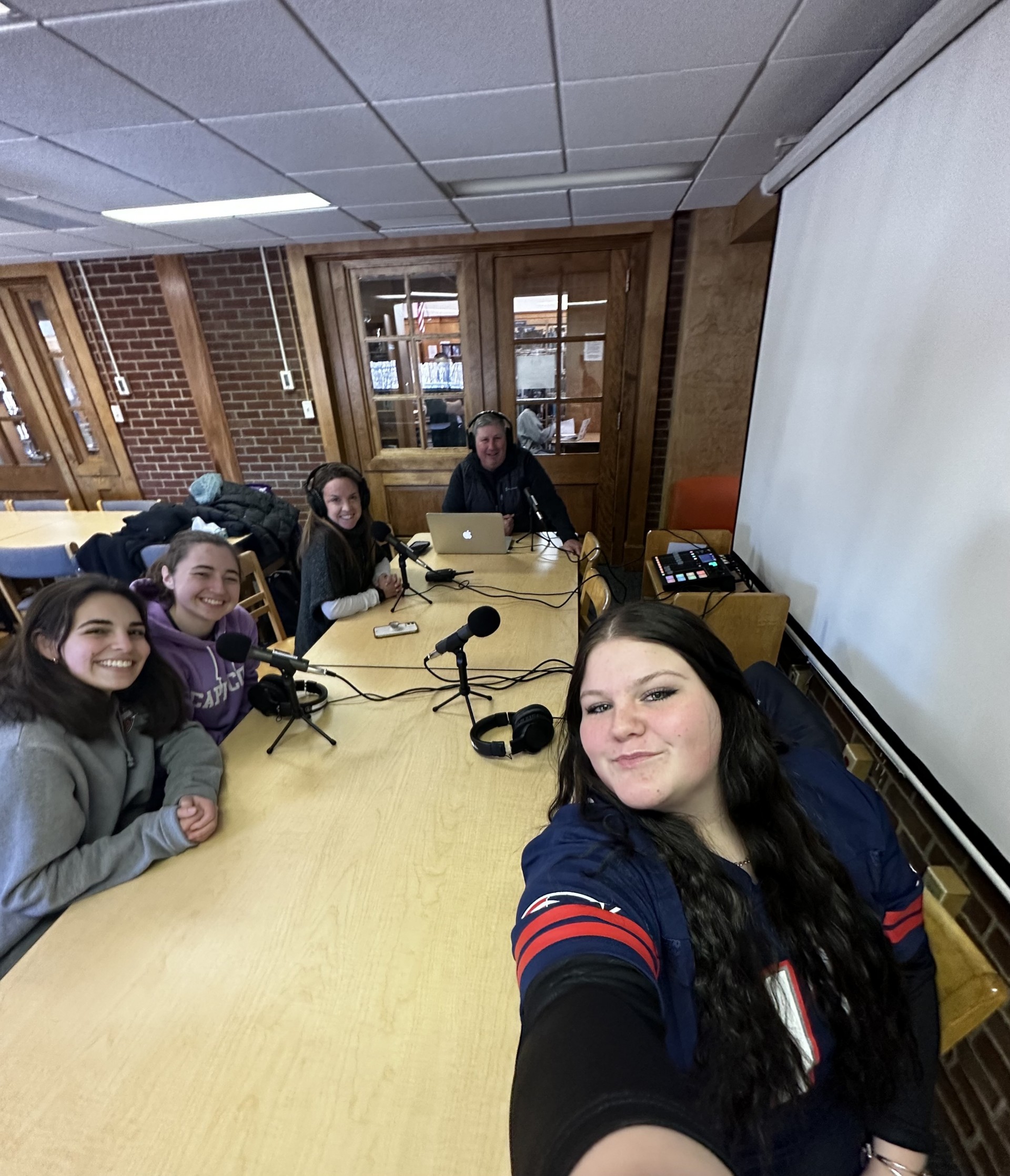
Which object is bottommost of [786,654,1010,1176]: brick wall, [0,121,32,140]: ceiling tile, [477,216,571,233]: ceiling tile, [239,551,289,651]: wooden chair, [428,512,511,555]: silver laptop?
[786,654,1010,1176]: brick wall

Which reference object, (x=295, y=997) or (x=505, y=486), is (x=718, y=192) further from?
(x=295, y=997)

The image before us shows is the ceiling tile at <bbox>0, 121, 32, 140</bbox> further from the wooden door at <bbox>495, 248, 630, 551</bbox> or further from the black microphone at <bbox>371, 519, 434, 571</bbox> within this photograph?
the wooden door at <bbox>495, 248, 630, 551</bbox>

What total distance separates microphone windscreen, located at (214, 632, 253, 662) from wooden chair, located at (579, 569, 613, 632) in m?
0.96

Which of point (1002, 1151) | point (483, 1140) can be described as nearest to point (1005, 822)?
point (1002, 1151)

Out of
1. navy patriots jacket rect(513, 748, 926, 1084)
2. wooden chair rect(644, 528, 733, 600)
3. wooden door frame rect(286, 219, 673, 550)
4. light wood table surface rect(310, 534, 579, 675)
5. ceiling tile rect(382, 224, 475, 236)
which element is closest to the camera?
navy patriots jacket rect(513, 748, 926, 1084)

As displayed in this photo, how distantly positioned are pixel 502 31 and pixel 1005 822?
2.22m

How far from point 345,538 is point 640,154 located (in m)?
2.11

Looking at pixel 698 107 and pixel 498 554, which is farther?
pixel 498 554

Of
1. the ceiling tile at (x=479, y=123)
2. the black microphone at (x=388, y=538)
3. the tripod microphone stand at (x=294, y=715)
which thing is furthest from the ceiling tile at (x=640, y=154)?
the tripod microphone stand at (x=294, y=715)

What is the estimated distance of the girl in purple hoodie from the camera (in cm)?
147

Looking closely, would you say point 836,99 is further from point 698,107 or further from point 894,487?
point 894,487

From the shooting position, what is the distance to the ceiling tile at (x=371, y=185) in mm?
2240

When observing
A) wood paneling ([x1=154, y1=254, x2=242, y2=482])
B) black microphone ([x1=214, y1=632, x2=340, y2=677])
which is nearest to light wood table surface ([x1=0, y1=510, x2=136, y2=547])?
wood paneling ([x1=154, y1=254, x2=242, y2=482])

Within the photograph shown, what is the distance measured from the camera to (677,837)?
0.73 meters
